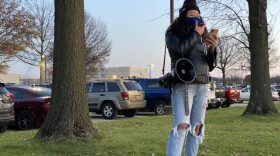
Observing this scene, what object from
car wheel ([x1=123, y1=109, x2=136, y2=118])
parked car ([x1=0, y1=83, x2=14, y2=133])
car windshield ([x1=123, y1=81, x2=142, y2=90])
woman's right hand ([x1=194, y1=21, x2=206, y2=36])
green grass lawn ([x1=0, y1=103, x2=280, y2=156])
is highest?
woman's right hand ([x1=194, y1=21, x2=206, y2=36])

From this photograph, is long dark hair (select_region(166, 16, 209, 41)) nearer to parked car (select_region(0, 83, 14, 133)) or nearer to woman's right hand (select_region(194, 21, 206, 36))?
woman's right hand (select_region(194, 21, 206, 36))

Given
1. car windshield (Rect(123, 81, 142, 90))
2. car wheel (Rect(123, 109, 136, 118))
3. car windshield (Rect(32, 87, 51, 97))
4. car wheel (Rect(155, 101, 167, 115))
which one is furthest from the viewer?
car wheel (Rect(155, 101, 167, 115))

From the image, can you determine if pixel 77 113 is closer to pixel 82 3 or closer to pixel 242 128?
pixel 82 3

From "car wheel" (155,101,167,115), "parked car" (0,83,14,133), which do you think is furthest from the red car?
"car wheel" (155,101,167,115)

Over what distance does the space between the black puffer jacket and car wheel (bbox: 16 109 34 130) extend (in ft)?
36.3

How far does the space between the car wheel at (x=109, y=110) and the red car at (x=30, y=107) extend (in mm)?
4792

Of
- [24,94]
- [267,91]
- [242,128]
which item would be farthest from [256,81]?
[24,94]

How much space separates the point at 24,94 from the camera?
631 inches

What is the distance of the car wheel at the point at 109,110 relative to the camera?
67.2ft

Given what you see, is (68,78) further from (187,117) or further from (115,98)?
(115,98)

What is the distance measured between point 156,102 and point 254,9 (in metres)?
8.49

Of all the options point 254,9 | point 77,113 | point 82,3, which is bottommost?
point 77,113

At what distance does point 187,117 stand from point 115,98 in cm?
1570

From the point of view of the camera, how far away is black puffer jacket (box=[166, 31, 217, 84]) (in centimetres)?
493
